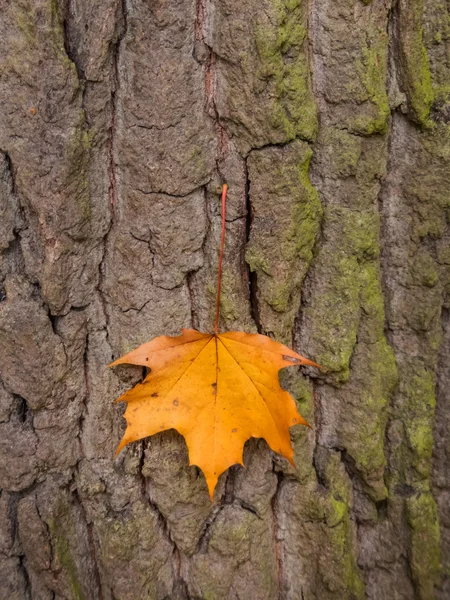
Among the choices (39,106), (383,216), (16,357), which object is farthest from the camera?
(383,216)

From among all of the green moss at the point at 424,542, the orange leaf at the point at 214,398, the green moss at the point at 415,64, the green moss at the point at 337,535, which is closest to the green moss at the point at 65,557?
the orange leaf at the point at 214,398

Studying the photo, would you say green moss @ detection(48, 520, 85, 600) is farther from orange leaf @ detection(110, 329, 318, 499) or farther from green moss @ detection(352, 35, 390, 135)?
green moss @ detection(352, 35, 390, 135)

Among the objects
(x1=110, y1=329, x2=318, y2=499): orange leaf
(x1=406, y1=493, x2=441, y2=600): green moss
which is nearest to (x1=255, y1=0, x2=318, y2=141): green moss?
(x1=110, y1=329, x2=318, y2=499): orange leaf

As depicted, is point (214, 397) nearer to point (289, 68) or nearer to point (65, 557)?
point (65, 557)

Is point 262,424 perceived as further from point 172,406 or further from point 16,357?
point 16,357

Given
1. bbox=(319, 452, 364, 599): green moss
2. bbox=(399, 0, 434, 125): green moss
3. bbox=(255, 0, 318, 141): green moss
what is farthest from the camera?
bbox=(319, 452, 364, 599): green moss

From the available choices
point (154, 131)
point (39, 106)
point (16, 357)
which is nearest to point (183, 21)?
point (154, 131)

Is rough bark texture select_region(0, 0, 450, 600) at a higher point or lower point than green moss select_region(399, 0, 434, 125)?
lower

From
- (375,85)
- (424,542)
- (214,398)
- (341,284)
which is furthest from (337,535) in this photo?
(375,85)
